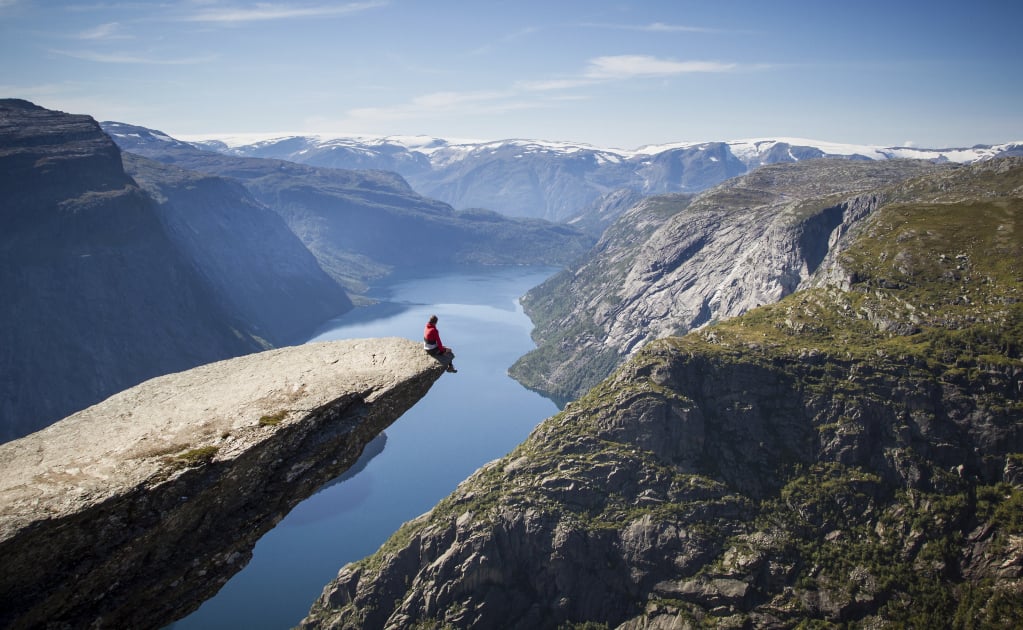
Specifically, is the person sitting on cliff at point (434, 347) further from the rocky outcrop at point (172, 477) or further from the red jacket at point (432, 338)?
the rocky outcrop at point (172, 477)

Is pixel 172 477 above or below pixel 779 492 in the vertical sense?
above

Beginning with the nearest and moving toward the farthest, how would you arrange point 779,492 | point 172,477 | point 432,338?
point 172,477
point 432,338
point 779,492

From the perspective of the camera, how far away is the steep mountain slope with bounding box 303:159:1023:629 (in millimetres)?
87500

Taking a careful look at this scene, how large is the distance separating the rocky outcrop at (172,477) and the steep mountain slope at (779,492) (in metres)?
79.5

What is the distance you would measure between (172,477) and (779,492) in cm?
10408

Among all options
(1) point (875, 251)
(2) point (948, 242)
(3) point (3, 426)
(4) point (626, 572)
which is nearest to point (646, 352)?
(4) point (626, 572)

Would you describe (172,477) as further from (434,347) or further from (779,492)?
(779,492)

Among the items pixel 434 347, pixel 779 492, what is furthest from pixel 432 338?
pixel 779 492

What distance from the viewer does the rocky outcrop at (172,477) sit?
55.9ft

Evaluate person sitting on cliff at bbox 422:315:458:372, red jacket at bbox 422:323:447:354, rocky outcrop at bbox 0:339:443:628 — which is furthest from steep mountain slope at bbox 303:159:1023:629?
rocky outcrop at bbox 0:339:443:628

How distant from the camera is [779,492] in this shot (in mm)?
100812

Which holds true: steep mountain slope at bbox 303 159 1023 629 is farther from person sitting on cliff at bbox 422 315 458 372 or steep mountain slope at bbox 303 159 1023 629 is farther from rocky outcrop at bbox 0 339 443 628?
rocky outcrop at bbox 0 339 443 628

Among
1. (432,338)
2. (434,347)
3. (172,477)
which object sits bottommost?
(172,477)

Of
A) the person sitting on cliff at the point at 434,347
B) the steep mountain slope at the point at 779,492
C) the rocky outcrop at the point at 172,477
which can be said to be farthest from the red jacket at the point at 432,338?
the steep mountain slope at the point at 779,492
